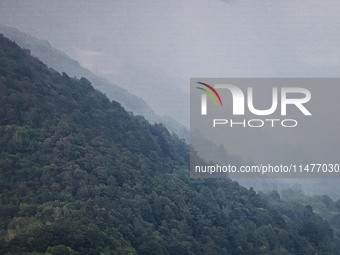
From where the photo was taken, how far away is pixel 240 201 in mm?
17641

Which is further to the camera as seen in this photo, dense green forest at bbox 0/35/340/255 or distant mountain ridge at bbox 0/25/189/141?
distant mountain ridge at bbox 0/25/189/141

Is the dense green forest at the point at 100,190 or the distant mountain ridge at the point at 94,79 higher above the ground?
the distant mountain ridge at the point at 94,79

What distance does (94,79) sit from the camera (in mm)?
32281

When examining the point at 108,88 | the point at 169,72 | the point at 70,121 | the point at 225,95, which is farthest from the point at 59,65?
the point at 225,95

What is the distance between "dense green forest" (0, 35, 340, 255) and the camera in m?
11.4

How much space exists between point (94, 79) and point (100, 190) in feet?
64.6

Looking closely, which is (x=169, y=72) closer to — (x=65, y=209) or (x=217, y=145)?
(x=217, y=145)

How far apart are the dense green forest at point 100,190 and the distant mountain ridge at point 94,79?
1176cm

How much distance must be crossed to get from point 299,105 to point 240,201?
14.7ft

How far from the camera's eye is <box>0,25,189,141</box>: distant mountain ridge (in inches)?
1216

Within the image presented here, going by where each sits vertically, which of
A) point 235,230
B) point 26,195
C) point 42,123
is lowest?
point 235,230

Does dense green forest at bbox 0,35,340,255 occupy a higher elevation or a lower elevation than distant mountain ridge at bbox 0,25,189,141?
lower

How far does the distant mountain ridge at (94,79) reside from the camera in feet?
101

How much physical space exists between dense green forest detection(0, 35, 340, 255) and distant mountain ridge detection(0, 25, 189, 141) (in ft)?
38.6
